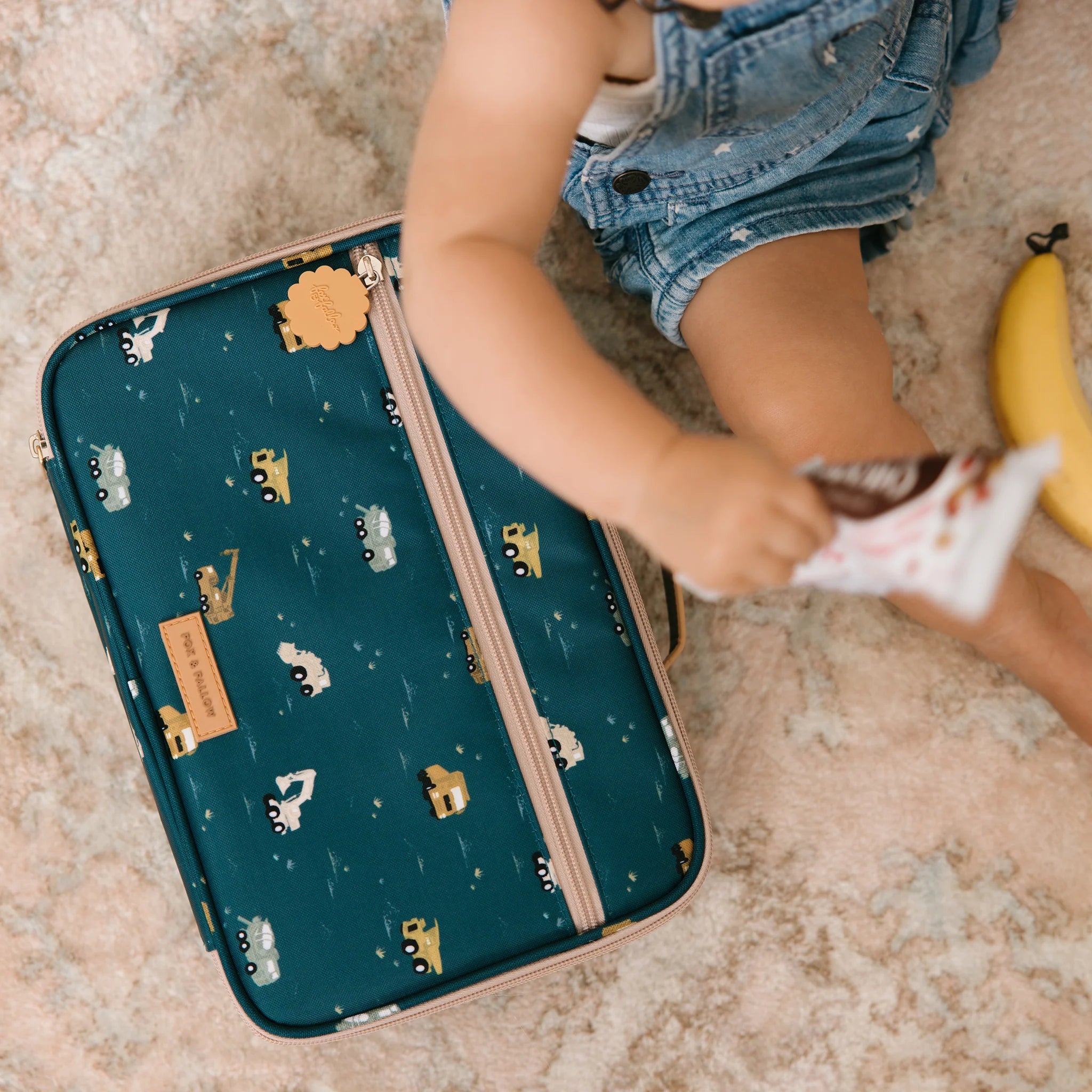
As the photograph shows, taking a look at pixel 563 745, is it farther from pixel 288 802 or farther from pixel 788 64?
pixel 788 64

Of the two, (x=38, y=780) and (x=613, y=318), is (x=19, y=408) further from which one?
(x=613, y=318)

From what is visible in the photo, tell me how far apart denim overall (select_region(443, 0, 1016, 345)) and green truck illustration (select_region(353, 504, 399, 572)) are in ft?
0.95

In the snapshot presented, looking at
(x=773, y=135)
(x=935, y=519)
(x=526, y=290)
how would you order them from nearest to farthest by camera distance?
(x=935, y=519), (x=526, y=290), (x=773, y=135)

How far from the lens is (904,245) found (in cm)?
84

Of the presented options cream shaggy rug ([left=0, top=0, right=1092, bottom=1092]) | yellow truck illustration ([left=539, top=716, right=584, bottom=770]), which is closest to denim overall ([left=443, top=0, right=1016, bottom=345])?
cream shaggy rug ([left=0, top=0, right=1092, bottom=1092])

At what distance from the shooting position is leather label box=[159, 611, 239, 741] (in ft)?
2.22

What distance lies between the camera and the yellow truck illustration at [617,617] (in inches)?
28.2

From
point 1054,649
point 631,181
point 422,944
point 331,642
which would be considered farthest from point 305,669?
point 1054,649

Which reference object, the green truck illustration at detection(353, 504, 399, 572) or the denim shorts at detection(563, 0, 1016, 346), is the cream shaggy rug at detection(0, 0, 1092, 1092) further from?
the green truck illustration at detection(353, 504, 399, 572)

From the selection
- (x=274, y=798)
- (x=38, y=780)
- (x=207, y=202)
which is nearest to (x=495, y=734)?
(x=274, y=798)

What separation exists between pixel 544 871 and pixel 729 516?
0.41 metres

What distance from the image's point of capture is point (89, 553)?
2.27 feet

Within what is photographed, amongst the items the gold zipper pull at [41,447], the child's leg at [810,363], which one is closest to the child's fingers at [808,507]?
the child's leg at [810,363]

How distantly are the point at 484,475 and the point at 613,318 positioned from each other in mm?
258
